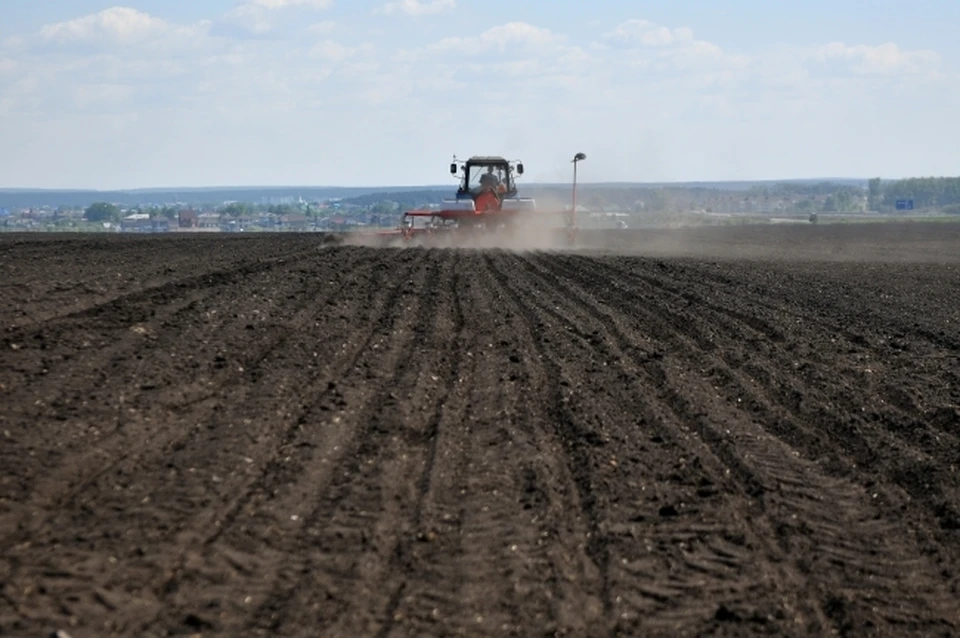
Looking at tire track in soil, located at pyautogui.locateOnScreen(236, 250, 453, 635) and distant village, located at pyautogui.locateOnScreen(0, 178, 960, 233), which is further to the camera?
distant village, located at pyautogui.locateOnScreen(0, 178, 960, 233)

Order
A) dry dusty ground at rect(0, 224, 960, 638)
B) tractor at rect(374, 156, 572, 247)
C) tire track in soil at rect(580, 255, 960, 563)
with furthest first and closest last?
tractor at rect(374, 156, 572, 247) → tire track in soil at rect(580, 255, 960, 563) → dry dusty ground at rect(0, 224, 960, 638)

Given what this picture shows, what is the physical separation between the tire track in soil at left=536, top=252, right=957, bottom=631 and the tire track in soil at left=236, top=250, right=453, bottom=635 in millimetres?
2263

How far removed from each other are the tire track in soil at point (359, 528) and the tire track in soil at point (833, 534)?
2.26 metres

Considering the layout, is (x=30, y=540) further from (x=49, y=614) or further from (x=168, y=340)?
(x=168, y=340)

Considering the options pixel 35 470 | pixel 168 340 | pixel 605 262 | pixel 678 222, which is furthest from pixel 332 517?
pixel 678 222

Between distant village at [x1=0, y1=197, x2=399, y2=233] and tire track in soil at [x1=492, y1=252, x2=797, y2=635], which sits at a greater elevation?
tire track in soil at [x1=492, y1=252, x2=797, y2=635]

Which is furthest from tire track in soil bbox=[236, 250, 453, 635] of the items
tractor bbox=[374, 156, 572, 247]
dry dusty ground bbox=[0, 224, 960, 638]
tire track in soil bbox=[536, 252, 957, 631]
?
tractor bbox=[374, 156, 572, 247]

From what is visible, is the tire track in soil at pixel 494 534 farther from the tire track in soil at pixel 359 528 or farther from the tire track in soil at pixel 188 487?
the tire track in soil at pixel 188 487

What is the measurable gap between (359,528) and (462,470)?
64.0 inches

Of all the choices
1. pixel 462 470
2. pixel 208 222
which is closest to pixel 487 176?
pixel 462 470

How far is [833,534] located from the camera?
8391 mm

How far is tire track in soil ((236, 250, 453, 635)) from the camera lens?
6531 mm

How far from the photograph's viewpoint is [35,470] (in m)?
8.54

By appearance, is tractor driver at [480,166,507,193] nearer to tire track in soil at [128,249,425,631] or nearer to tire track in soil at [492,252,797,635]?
tire track in soil at [128,249,425,631]
